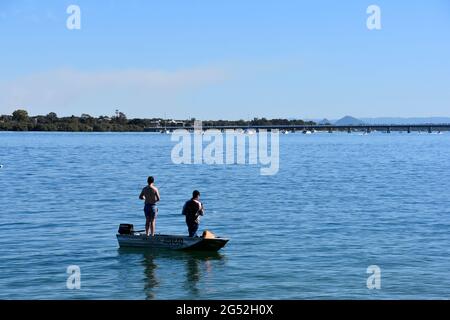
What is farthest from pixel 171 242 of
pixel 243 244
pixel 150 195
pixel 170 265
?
pixel 243 244

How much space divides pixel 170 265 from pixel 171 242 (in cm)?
211

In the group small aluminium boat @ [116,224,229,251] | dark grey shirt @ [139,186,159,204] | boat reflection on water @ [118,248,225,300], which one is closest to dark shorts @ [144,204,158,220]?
dark grey shirt @ [139,186,159,204]

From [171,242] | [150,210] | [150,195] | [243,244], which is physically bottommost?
[243,244]

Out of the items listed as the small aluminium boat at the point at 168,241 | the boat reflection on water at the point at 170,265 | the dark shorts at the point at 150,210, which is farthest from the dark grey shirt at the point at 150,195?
the boat reflection on water at the point at 170,265

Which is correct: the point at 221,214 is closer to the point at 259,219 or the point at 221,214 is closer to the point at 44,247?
the point at 259,219

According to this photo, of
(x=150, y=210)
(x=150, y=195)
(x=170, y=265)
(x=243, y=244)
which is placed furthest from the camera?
(x=243, y=244)

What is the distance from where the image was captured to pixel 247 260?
92.8 feet

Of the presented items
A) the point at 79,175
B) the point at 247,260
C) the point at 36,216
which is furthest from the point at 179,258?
the point at 79,175

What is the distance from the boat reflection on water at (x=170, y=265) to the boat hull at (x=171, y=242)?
0.21 m

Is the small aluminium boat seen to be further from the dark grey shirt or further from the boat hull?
the dark grey shirt

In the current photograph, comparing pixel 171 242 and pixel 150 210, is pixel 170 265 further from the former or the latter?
pixel 150 210

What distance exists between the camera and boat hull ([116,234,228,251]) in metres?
28.7

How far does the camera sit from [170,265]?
27.2 m
